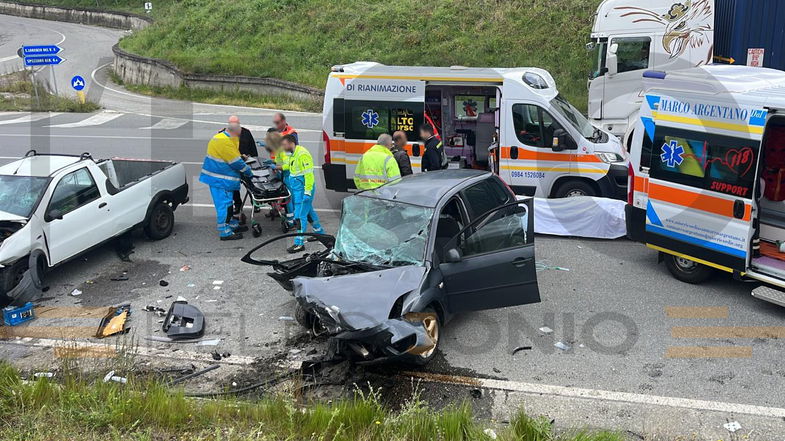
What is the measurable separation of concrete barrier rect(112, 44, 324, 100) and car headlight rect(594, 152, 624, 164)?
53.3ft

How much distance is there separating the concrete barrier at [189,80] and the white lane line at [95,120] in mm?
4487

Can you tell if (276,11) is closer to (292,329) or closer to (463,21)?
(463,21)

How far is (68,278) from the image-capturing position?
9781 millimetres

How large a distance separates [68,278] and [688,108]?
27.1 ft

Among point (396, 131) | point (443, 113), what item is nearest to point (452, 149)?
point (443, 113)

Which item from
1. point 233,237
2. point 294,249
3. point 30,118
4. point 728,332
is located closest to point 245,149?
point 233,237

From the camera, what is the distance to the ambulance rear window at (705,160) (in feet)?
26.0

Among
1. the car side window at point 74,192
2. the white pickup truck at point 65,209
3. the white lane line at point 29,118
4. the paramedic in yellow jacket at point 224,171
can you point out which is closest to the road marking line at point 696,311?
the paramedic in yellow jacket at point 224,171

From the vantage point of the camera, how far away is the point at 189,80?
103 ft

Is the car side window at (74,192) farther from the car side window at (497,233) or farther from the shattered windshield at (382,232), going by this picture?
the car side window at (497,233)

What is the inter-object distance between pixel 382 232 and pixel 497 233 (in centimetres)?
122

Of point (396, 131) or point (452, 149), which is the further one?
point (452, 149)

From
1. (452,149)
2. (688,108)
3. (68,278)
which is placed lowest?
(68,278)

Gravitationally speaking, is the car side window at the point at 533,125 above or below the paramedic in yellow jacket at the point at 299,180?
above
